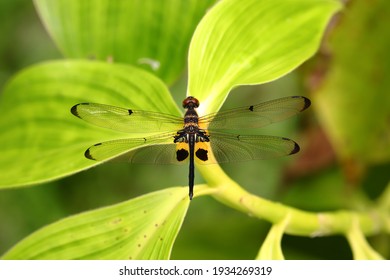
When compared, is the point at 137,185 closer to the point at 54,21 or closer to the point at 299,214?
the point at 54,21

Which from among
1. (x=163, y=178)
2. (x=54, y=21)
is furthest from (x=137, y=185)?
(x=54, y=21)

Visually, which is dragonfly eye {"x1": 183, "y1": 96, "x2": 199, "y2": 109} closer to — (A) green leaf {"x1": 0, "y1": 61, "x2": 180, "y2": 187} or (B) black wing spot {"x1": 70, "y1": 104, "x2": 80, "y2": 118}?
(A) green leaf {"x1": 0, "y1": 61, "x2": 180, "y2": 187}

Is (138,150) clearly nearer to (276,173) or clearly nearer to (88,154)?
(88,154)

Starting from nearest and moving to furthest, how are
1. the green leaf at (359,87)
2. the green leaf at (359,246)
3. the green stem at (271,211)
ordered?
the green stem at (271,211) < the green leaf at (359,246) < the green leaf at (359,87)

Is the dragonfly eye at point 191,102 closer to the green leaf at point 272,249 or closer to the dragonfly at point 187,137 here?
the dragonfly at point 187,137

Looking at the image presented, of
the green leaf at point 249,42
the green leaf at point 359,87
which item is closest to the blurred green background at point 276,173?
the green leaf at point 359,87

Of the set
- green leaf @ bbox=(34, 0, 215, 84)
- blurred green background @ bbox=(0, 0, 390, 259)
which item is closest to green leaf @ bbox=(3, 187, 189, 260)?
green leaf @ bbox=(34, 0, 215, 84)
